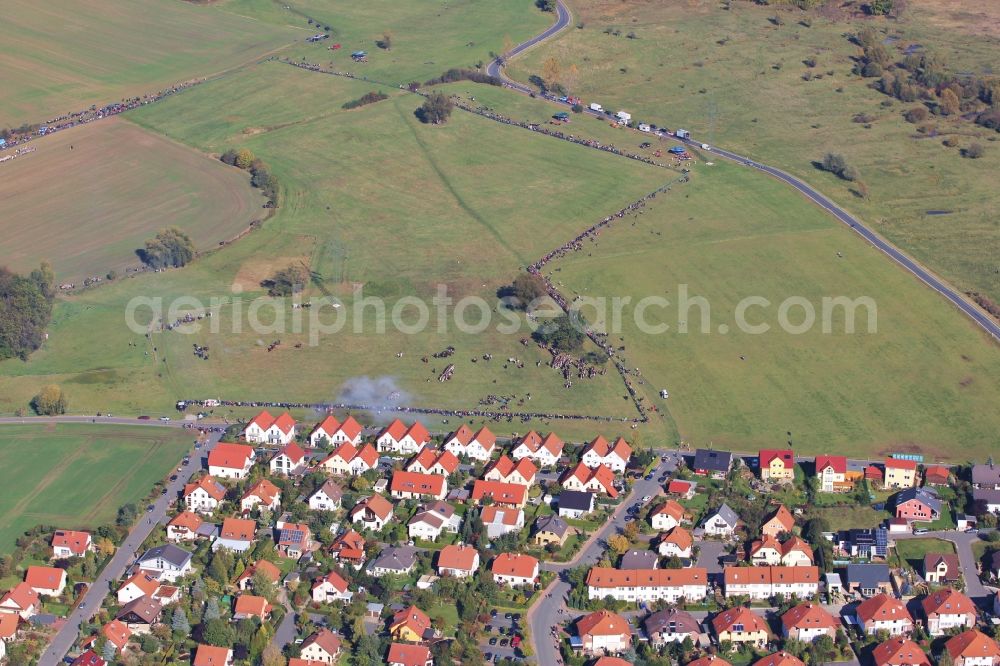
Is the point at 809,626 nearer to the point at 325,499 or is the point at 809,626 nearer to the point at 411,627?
the point at 411,627

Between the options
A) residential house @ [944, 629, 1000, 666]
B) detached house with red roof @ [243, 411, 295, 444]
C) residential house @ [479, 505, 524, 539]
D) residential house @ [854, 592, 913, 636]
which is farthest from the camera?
detached house with red roof @ [243, 411, 295, 444]

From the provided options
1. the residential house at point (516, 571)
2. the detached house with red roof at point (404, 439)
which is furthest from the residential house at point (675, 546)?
the detached house with red roof at point (404, 439)

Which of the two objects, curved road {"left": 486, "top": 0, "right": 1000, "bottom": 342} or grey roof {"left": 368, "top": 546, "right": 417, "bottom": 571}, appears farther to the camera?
curved road {"left": 486, "top": 0, "right": 1000, "bottom": 342}

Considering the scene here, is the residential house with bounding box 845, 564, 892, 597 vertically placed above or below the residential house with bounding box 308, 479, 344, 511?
above

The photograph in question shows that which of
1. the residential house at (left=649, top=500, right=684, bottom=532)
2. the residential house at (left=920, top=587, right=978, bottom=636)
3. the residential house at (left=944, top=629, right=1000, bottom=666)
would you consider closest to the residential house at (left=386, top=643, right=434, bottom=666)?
the residential house at (left=649, top=500, right=684, bottom=532)

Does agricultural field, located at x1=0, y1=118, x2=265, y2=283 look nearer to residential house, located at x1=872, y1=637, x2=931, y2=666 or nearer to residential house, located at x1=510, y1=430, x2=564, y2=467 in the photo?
residential house, located at x1=510, y1=430, x2=564, y2=467

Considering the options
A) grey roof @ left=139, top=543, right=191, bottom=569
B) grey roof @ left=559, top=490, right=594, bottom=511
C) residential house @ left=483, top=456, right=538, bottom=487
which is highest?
grey roof @ left=139, top=543, right=191, bottom=569

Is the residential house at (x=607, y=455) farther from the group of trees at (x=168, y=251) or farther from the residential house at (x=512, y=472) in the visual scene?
the group of trees at (x=168, y=251)

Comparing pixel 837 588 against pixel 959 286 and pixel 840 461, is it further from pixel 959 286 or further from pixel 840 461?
pixel 959 286
